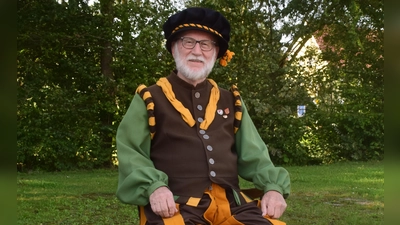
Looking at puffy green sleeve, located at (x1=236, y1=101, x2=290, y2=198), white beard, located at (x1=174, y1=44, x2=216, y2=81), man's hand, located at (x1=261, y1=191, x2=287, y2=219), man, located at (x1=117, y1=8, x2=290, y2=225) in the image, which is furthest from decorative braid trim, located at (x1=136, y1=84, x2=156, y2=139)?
man's hand, located at (x1=261, y1=191, x2=287, y2=219)

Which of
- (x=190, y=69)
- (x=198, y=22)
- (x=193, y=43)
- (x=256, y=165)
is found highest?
(x=198, y=22)

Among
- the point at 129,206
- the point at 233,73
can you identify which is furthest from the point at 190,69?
the point at 233,73

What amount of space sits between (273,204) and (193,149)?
472 millimetres

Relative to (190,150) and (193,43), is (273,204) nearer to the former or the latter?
(190,150)

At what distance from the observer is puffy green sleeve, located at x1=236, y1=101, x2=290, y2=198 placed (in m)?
2.37

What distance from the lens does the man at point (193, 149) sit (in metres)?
2.14

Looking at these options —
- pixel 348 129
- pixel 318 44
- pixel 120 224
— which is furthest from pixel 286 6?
pixel 120 224

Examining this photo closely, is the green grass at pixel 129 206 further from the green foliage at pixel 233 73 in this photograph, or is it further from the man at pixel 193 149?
the man at pixel 193 149

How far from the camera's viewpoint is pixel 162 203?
2.05 m

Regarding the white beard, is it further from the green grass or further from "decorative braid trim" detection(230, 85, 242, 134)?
the green grass

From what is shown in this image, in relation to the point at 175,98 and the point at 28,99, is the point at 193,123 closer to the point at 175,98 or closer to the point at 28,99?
the point at 175,98

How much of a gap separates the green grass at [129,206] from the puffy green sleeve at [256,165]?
86.2 inches

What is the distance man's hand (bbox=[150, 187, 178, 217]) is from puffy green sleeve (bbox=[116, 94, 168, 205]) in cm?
3
